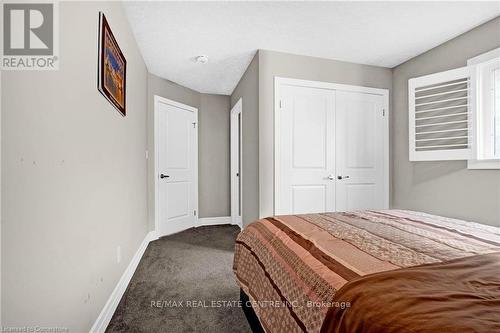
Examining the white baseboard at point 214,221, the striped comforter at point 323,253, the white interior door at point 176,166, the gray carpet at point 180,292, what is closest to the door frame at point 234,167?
the white baseboard at point 214,221

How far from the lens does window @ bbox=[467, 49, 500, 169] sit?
2322mm

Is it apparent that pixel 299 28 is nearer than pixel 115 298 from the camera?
No

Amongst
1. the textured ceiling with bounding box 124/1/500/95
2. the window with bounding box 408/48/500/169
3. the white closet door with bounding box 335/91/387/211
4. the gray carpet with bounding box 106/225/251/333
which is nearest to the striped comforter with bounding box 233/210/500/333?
the gray carpet with bounding box 106/225/251/333

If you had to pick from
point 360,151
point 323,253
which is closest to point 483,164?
point 360,151

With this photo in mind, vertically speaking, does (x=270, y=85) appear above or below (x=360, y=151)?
above

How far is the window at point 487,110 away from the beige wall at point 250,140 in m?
2.17

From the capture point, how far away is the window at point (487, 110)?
232 centimetres

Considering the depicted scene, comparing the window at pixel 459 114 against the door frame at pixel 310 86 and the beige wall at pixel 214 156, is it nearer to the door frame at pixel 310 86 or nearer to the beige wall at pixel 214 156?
the door frame at pixel 310 86

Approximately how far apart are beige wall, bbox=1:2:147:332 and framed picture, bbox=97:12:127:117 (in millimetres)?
61

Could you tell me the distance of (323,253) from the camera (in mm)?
1006

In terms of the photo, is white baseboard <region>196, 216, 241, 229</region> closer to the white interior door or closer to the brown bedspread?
the white interior door

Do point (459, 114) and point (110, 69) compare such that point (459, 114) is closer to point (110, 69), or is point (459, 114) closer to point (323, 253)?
point (323, 253)

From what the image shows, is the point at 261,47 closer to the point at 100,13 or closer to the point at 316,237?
the point at 100,13

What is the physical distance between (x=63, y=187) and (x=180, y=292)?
1354 millimetres
